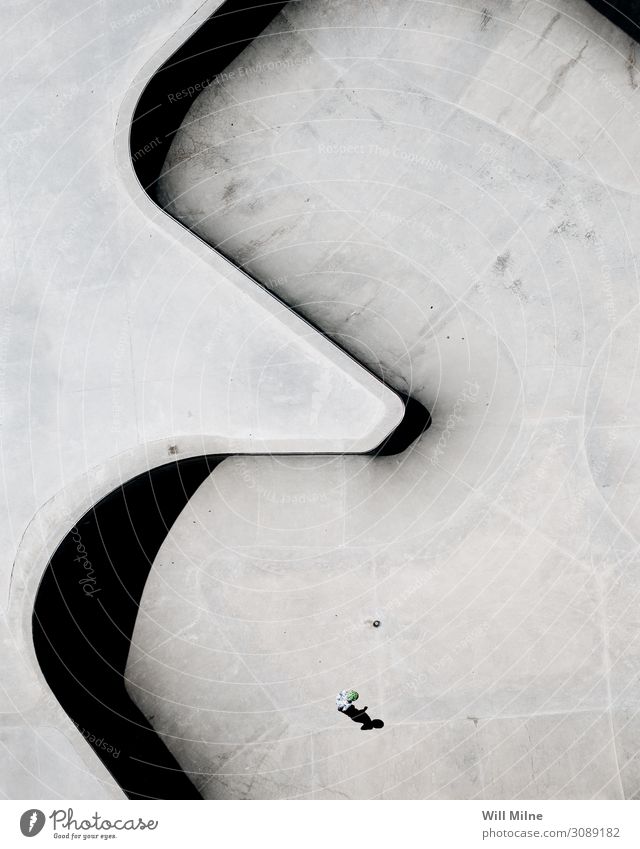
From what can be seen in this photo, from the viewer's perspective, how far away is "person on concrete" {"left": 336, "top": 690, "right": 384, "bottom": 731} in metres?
14.6

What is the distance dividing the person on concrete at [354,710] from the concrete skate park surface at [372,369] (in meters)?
0.32

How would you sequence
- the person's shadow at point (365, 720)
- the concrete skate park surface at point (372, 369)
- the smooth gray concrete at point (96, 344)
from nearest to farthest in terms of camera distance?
the smooth gray concrete at point (96, 344) → the concrete skate park surface at point (372, 369) → the person's shadow at point (365, 720)

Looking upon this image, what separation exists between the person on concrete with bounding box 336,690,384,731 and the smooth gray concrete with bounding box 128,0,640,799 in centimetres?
19

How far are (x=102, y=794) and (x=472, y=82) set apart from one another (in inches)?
601

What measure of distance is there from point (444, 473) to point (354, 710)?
484 centimetres

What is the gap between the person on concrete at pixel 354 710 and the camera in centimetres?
1458

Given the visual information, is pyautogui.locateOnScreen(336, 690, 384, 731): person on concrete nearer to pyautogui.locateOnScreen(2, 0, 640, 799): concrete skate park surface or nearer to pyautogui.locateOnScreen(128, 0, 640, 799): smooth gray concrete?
pyautogui.locateOnScreen(128, 0, 640, 799): smooth gray concrete

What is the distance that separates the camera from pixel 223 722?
599 inches

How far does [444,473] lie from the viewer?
1503cm

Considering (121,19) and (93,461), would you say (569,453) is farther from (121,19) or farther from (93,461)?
(121,19)

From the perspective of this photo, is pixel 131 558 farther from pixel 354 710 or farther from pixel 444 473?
pixel 444 473

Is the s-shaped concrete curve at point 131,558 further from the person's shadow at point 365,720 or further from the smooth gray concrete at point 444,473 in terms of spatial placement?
the person's shadow at point 365,720

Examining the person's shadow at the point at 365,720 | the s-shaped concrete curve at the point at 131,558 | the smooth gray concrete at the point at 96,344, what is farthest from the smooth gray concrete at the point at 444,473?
the smooth gray concrete at the point at 96,344

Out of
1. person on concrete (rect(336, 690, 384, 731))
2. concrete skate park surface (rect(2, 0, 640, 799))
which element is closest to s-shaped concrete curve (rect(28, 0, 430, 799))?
concrete skate park surface (rect(2, 0, 640, 799))
